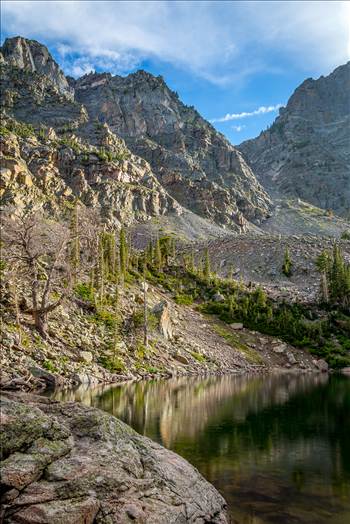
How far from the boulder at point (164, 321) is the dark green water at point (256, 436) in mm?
12347

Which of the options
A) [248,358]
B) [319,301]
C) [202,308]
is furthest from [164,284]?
[319,301]

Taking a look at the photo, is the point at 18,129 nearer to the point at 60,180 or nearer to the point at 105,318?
the point at 60,180

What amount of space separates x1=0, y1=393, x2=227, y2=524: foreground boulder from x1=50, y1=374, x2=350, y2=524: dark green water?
226 cm

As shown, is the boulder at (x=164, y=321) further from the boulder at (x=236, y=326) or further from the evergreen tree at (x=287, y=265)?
the evergreen tree at (x=287, y=265)

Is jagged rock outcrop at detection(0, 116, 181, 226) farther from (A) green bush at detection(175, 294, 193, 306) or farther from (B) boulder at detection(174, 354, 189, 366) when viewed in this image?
(B) boulder at detection(174, 354, 189, 366)

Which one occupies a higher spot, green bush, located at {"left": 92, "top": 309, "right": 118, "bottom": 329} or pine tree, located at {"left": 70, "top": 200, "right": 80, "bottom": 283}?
pine tree, located at {"left": 70, "top": 200, "right": 80, "bottom": 283}

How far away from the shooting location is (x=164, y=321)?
200 feet

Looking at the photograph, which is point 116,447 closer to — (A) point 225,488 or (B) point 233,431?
(A) point 225,488

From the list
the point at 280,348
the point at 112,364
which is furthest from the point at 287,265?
the point at 112,364

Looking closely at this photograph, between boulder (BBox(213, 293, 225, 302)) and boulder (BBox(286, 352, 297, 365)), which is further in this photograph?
boulder (BBox(213, 293, 225, 302))

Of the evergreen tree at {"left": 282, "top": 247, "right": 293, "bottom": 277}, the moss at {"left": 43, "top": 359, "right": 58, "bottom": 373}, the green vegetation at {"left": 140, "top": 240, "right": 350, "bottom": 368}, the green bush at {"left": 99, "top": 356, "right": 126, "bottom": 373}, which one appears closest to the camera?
the moss at {"left": 43, "top": 359, "right": 58, "bottom": 373}

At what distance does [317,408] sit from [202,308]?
145 feet

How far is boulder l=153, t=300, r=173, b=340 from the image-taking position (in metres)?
60.0

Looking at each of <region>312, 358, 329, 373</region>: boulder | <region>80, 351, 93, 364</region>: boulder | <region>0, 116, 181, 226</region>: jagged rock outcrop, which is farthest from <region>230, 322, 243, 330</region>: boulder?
Result: <region>0, 116, 181, 226</region>: jagged rock outcrop
